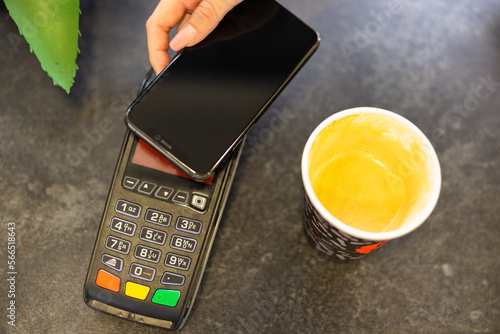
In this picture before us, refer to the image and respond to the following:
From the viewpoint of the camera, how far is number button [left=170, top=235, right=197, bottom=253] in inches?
12.1

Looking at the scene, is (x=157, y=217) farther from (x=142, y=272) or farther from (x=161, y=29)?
(x=161, y=29)

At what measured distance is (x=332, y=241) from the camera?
0.93 ft

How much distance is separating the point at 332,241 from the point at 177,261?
0.37ft

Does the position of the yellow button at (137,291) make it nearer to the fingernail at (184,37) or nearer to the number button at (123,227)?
the number button at (123,227)

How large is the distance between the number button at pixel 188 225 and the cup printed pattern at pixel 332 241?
80 mm

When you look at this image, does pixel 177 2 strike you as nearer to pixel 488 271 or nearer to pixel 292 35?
pixel 292 35

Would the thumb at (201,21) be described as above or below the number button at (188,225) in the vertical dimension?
above

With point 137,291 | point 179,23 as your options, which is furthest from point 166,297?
point 179,23

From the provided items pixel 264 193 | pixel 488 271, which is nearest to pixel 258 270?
pixel 264 193

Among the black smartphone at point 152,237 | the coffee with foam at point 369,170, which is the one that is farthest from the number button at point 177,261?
the coffee with foam at point 369,170

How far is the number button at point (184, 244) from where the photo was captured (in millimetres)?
308

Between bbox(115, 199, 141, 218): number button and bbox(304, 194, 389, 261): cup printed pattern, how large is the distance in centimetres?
12

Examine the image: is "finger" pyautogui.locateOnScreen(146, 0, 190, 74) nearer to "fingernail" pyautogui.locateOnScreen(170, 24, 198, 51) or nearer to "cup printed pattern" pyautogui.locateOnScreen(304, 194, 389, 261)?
"fingernail" pyautogui.locateOnScreen(170, 24, 198, 51)

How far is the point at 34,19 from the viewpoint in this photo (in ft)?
0.90
